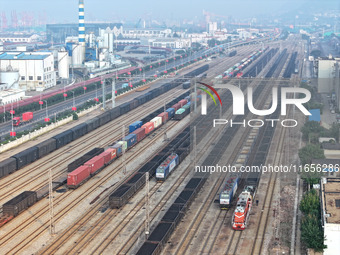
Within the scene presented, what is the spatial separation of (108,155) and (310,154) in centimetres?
2083

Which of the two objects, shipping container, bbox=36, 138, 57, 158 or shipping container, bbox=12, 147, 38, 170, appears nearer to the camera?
shipping container, bbox=12, 147, 38, 170

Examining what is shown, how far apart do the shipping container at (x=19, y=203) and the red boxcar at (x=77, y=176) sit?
14.7 ft

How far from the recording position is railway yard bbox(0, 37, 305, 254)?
1566 inches

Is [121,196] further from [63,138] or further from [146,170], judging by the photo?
[63,138]

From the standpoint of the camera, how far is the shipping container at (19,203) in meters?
44.5

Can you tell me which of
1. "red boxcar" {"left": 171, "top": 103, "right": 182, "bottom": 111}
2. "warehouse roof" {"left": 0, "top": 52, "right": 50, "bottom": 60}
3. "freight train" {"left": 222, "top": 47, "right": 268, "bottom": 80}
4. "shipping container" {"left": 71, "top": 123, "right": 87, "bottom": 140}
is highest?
"warehouse roof" {"left": 0, "top": 52, "right": 50, "bottom": 60}

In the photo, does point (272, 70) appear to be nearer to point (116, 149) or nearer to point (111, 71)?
point (111, 71)

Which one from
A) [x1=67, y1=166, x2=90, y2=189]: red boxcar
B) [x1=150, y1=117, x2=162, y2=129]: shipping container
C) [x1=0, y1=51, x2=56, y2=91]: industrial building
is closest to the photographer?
[x1=67, y1=166, x2=90, y2=189]: red boxcar

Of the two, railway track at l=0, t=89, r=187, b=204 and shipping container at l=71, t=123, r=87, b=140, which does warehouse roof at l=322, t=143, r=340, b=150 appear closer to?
railway track at l=0, t=89, r=187, b=204

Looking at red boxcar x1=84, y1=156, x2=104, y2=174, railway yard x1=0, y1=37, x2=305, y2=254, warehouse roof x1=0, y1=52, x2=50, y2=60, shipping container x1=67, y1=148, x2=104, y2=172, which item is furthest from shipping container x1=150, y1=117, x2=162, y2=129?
warehouse roof x1=0, y1=52, x2=50, y2=60

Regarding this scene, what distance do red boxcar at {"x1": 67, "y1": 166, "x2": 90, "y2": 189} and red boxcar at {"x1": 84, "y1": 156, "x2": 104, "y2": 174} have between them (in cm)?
120

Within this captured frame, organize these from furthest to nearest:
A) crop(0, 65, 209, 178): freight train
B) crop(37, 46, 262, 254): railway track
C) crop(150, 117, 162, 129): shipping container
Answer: crop(150, 117, 162, 129): shipping container < crop(0, 65, 209, 178): freight train < crop(37, 46, 262, 254): railway track

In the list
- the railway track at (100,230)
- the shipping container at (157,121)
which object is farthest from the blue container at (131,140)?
the railway track at (100,230)

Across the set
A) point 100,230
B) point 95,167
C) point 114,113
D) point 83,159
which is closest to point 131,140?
point 83,159
